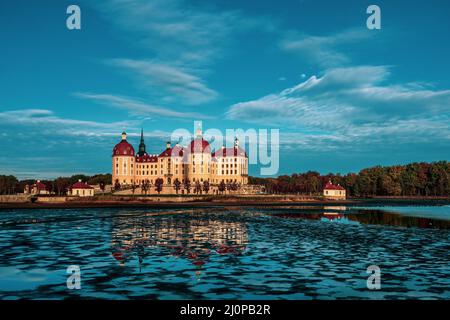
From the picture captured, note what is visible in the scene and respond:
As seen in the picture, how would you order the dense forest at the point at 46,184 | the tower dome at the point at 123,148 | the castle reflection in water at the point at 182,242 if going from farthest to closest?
the tower dome at the point at 123,148 → the dense forest at the point at 46,184 → the castle reflection in water at the point at 182,242

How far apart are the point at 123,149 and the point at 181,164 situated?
19.4 metres

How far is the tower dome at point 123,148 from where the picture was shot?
15338 centimetres

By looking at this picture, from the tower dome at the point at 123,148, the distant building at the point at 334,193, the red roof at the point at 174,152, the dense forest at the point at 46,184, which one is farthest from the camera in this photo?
the red roof at the point at 174,152

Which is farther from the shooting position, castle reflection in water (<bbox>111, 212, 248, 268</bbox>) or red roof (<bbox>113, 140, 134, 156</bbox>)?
red roof (<bbox>113, 140, 134, 156</bbox>)

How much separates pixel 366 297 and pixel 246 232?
60.0ft

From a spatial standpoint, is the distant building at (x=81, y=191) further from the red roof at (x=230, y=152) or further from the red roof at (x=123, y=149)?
the red roof at (x=230, y=152)

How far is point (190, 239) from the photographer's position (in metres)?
27.0

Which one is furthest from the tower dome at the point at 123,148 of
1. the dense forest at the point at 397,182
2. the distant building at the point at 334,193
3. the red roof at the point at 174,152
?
the distant building at the point at 334,193

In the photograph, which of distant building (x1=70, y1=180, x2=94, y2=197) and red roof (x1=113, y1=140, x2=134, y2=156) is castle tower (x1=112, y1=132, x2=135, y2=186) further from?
distant building (x1=70, y1=180, x2=94, y2=197)

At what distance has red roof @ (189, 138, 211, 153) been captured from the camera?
151m

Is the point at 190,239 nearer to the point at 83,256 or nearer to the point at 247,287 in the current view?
the point at 83,256

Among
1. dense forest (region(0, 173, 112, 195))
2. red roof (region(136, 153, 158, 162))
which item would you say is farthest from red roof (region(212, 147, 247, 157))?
dense forest (region(0, 173, 112, 195))

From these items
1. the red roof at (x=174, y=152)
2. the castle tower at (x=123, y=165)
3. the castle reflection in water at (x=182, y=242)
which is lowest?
the castle reflection in water at (x=182, y=242)
